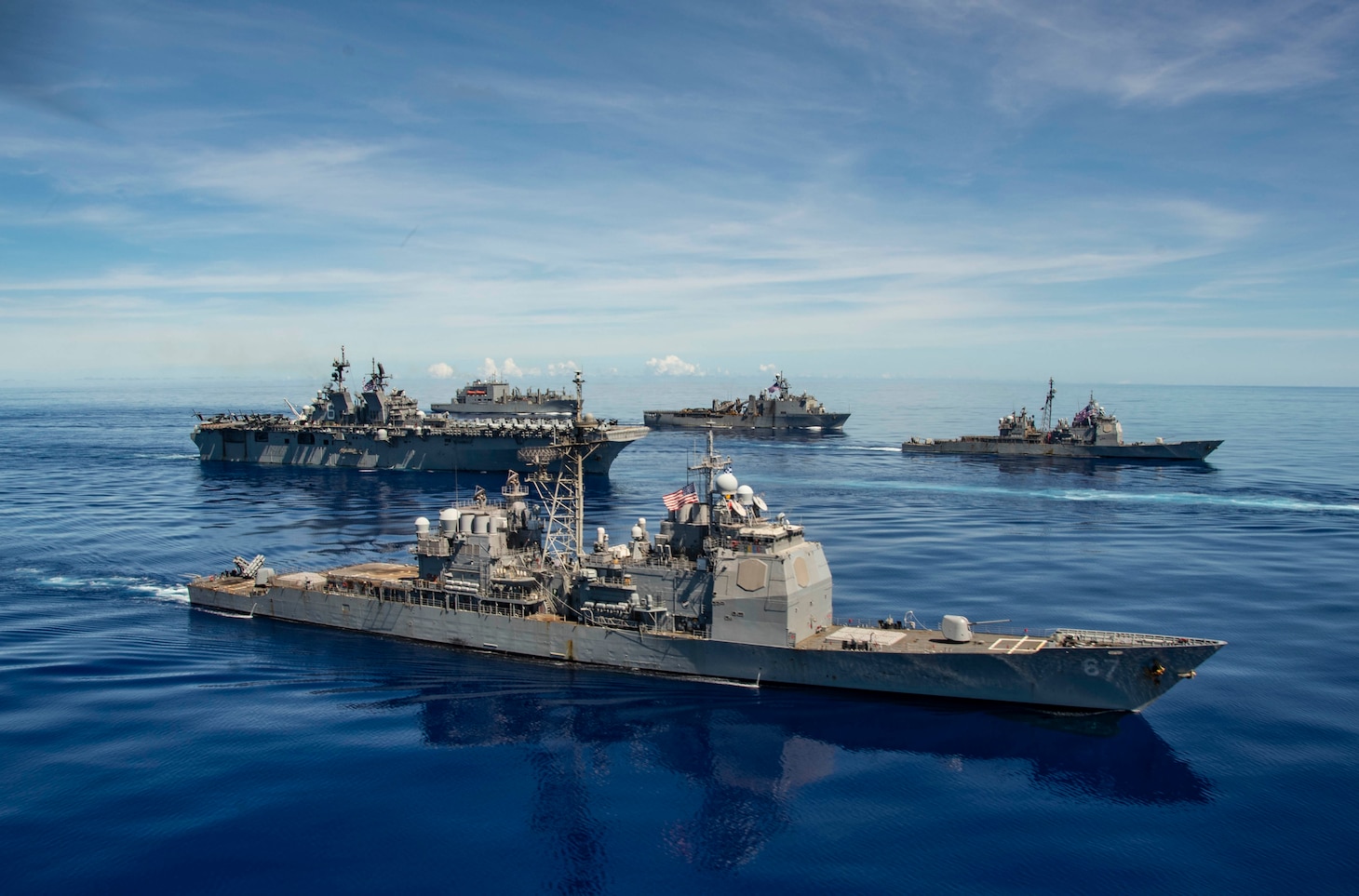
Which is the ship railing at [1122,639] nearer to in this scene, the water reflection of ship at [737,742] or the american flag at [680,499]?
the water reflection of ship at [737,742]

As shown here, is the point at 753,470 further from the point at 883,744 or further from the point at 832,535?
the point at 883,744

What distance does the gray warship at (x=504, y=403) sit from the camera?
164750mm

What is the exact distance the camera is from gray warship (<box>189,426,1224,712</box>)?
28844 mm

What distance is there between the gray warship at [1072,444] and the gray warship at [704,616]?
72820 mm

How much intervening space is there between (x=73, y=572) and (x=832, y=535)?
1897 inches

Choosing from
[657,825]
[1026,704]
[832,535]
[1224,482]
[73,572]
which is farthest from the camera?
[1224,482]

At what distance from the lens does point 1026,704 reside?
2962cm

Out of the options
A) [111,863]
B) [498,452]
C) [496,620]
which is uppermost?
[498,452]

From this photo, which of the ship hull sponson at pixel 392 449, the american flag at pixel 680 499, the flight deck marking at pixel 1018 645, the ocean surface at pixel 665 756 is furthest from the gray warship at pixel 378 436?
the flight deck marking at pixel 1018 645

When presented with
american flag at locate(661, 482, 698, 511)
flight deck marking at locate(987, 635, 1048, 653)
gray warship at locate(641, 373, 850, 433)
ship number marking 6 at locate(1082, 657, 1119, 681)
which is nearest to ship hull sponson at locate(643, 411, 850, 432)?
gray warship at locate(641, 373, 850, 433)

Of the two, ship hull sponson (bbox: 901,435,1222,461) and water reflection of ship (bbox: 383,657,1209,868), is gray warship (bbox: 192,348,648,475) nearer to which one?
ship hull sponson (bbox: 901,435,1222,461)

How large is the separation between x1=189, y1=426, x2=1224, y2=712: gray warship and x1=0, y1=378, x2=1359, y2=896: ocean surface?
118 centimetres

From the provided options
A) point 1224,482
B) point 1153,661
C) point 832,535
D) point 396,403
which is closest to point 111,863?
point 1153,661

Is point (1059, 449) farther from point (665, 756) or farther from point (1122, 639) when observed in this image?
point (665, 756)
